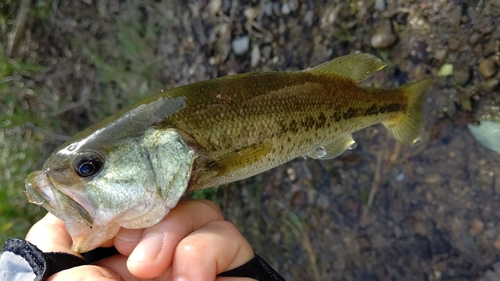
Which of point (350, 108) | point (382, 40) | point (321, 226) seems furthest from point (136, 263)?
point (382, 40)

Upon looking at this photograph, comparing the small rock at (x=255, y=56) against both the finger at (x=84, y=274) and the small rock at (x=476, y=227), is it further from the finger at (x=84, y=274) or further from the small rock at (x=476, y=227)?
the finger at (x=84, y=274)

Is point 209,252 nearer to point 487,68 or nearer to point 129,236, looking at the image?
point 129,236

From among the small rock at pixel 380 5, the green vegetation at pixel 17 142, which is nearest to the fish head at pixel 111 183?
the small rock at pixel 380 5

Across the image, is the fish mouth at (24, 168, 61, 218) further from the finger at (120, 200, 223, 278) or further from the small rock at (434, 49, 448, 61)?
the small rock at (434, 49, 448, 61)

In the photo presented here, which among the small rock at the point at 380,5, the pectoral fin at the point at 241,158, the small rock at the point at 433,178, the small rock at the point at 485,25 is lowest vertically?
the small rock at the point at 433,178

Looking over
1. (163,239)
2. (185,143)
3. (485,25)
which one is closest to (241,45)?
(485,25)

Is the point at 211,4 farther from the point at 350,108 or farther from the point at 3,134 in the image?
the point at 3,134

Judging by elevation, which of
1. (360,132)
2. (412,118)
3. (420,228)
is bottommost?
(420,228)
